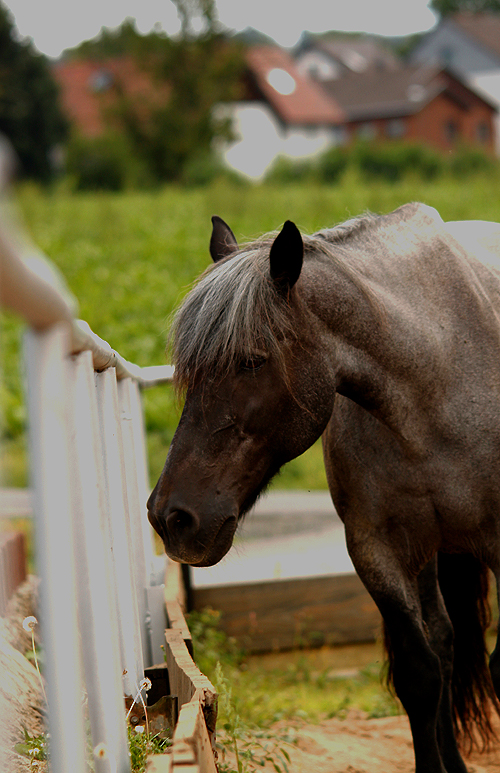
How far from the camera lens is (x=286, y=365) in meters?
2.26

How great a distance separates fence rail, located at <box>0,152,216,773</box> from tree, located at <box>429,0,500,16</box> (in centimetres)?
8826

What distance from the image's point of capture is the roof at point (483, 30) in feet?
192

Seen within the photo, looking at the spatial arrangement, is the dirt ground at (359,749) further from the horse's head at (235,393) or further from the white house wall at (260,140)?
the white house wall at (260,140)

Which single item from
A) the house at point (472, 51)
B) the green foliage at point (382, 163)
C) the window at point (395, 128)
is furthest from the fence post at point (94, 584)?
the house at point (472, 51)

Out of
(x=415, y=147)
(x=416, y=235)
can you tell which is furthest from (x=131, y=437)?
(x=415, y=147)

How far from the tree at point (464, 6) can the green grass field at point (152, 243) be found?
59436mm

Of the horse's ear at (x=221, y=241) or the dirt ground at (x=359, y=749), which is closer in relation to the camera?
the horse's ear at (x=221, y=241)

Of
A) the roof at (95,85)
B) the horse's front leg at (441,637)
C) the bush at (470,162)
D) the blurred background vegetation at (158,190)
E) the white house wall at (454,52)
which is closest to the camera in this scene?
the horse's front leg at (441,637)

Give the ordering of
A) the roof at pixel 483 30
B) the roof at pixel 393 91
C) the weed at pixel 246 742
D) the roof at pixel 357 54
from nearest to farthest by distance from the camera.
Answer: the weed at pixel 246 742, the roof at pixel 393 91, the roof at pixel 483 30, the roof at pixel 357 54

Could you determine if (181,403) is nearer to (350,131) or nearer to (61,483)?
(61,483)

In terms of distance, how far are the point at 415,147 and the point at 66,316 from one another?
41.4m

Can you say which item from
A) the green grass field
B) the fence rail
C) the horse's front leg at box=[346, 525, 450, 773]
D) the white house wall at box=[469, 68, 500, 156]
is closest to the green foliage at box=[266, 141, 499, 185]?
the green grass field

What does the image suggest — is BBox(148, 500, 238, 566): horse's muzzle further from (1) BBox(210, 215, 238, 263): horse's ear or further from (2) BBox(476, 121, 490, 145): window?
(2) BBox(476, 121, 490, 145): window

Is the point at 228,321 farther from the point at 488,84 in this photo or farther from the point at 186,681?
the point at 488,84
